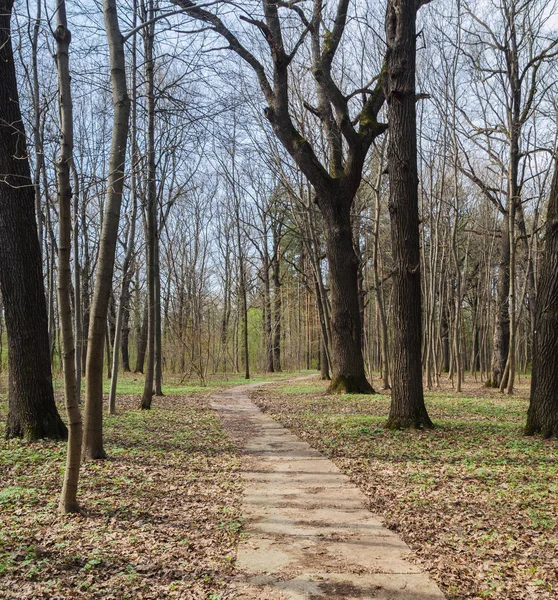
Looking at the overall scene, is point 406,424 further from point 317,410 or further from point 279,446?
point 317,410

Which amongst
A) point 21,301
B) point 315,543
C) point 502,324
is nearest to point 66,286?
point 315,543

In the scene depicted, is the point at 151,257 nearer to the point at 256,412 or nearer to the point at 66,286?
the point at 256,412

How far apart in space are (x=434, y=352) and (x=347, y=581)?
47.8 feet

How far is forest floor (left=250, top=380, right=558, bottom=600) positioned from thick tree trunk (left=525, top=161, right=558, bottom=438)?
11.8 inches

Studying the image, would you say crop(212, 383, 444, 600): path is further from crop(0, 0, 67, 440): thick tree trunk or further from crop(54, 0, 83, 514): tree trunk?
crop(0, 0, 67, 440): thick tree trunk

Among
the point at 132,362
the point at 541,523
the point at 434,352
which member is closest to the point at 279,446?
the point at 541,523

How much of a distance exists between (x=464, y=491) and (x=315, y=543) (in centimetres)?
183

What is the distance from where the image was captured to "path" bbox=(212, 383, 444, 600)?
2939 millimetres

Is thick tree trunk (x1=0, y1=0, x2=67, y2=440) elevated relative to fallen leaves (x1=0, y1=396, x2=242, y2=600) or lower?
elevated

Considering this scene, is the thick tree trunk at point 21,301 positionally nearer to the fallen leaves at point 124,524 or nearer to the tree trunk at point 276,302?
the fallen leaves at point 124,524

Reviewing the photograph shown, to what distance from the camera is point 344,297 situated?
12750mm

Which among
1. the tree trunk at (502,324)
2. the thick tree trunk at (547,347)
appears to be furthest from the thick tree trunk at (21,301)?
the tree trunk at (502,324)

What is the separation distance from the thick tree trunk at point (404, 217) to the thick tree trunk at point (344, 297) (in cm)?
448

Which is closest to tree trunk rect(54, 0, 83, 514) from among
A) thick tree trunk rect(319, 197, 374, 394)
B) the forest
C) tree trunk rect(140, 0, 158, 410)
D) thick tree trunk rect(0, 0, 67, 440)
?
the forest
